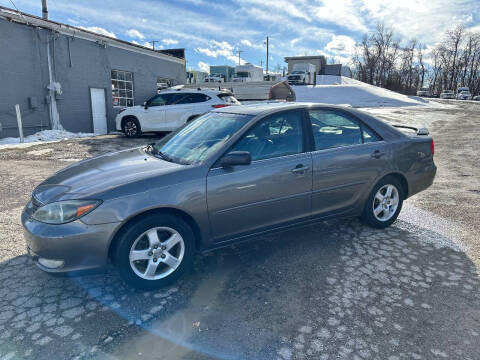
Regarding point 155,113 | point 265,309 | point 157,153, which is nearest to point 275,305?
point 265,309

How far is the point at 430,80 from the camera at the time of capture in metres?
79.7

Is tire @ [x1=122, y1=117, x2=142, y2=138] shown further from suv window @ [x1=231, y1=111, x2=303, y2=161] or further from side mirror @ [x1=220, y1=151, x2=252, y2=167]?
side mirror @ [x1=220, y1=151, x2=252, y2=167]

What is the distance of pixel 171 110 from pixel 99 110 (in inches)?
188

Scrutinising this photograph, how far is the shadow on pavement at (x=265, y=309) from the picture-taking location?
227cm

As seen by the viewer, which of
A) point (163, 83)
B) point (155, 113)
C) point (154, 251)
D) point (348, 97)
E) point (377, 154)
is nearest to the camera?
point (154, 251)

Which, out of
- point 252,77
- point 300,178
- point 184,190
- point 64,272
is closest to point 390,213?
point 300,178

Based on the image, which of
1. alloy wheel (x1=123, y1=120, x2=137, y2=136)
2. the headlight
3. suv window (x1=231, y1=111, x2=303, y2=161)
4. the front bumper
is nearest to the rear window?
alloy wheel (x1=123, y1=120, x2=137, y2=136)

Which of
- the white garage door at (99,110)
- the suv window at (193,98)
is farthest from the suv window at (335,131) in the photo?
the white garage door at (99,110)

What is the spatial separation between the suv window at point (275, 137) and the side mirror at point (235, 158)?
7.5 inches

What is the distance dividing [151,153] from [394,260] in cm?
274

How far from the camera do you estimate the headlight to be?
2.62m

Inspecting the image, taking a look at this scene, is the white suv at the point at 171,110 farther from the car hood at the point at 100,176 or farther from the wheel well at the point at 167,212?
the wheel well at the point at 167,212

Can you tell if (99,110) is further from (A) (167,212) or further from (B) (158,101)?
(A) (167,212)

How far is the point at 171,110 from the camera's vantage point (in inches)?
472
